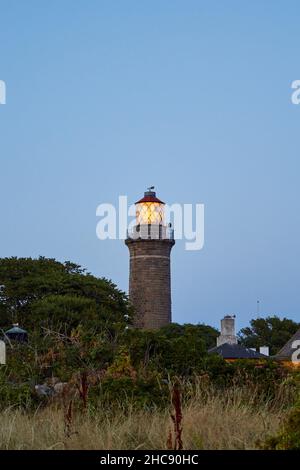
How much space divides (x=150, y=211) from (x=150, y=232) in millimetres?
2253

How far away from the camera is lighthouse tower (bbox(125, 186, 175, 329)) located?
59.2 metres

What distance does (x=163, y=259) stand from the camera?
6000 centimetres

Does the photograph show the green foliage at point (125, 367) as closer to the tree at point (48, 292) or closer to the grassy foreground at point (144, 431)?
the grassy foreground at point (144, 431)

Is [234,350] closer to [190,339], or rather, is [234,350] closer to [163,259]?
[163,259]

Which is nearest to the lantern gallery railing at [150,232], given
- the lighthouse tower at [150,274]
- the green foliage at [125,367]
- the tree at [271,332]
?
the lighthouse tower at [150,274]

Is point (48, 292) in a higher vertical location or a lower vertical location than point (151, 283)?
lower

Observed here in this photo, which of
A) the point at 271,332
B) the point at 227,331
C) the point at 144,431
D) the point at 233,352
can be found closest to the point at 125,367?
the point at 144,431

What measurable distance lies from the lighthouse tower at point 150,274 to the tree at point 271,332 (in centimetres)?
1669

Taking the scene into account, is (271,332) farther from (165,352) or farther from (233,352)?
(165,352)

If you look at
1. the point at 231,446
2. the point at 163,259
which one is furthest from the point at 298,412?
the point at 163,259

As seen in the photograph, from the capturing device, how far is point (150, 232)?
60062mm

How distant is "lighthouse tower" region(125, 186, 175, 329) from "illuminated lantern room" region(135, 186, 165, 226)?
33cm

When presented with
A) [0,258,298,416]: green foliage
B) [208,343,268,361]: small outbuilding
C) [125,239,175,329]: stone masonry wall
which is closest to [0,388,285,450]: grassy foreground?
[0,258,298,416]: green foliage
